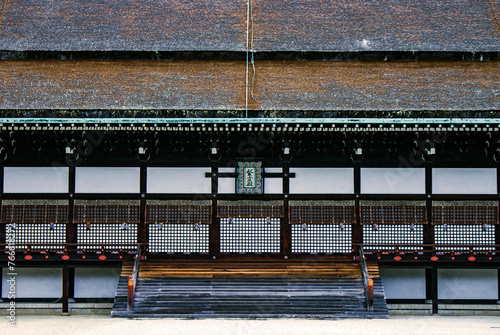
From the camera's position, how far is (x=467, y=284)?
1502 cm

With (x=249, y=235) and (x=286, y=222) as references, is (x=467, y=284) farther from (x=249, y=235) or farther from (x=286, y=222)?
(x=249, y=235)

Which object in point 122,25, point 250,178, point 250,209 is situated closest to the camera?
point 250,178

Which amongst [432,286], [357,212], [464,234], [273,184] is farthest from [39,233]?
[464,234]

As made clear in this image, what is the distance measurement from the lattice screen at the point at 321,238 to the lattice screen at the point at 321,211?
181 mm

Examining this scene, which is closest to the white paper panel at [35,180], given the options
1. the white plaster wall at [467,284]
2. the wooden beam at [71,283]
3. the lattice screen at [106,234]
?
the lattice screen at [106,234]

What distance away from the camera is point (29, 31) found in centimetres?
1669

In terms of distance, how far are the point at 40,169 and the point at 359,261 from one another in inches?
337

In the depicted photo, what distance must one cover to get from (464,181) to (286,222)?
4.73 metres

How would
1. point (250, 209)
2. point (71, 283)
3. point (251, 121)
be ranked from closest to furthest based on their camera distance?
point (251, 121) → point (250, 209) → point (71, 283)

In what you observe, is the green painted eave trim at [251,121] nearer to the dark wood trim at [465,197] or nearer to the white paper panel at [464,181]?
the white paper panel at [464,181]

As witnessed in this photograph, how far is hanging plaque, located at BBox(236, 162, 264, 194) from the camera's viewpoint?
14.4m

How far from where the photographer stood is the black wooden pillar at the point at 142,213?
14.5 meters

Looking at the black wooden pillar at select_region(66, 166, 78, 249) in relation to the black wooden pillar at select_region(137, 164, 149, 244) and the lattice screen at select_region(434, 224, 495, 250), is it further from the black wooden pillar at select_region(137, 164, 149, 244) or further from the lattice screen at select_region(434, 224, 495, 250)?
the lattice screen at select_region(434, 224, 495, 250)

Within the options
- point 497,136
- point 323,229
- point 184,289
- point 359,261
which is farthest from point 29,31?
point 497,136
